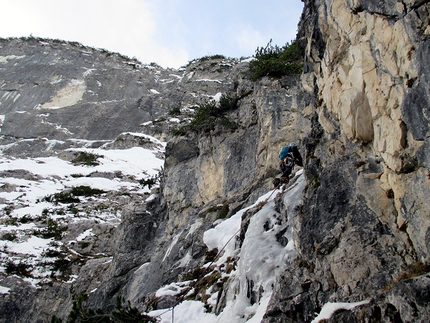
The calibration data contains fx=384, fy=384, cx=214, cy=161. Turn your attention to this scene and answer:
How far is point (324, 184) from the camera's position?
7043 millimetres

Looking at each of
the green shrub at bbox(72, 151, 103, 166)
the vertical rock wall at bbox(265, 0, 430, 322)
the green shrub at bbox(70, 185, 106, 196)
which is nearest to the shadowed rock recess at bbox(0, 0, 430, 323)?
the vertical rock wall at bbox(265, 0, 430, 322)

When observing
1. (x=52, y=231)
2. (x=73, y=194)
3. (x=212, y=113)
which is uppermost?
(x=212, y=113)

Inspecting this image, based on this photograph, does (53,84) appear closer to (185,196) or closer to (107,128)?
(107,128)

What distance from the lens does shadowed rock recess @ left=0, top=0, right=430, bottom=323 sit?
4957mm

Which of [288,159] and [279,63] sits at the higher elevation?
[279,63]

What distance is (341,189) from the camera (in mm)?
6633

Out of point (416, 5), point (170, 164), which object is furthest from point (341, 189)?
Answer: point (170, 164)

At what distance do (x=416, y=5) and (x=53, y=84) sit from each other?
2797 inches

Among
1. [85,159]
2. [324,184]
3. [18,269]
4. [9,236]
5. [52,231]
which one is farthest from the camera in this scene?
[85,159]

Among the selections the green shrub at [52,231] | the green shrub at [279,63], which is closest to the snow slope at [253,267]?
the green shrub at [279,63]

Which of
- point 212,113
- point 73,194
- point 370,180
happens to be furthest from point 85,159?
point 370,180

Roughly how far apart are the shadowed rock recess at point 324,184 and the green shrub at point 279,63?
0.38 meters

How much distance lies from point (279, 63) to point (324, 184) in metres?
11.6

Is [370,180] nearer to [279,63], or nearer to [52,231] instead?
[279,63]
